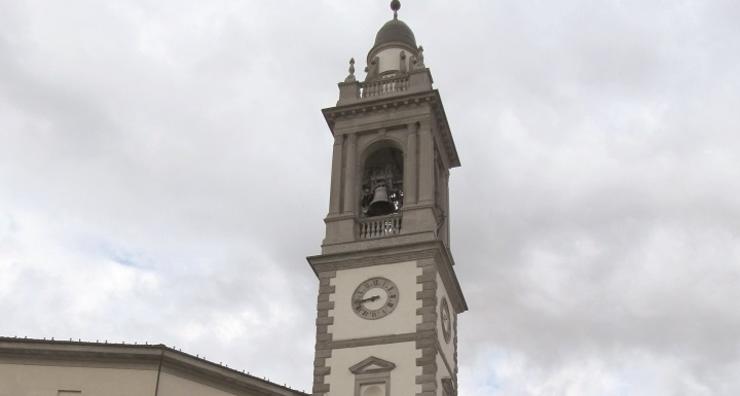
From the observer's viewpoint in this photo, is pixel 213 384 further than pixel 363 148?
No

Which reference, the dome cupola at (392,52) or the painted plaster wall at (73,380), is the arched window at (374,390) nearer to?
the painted plaster wall at (73,380)

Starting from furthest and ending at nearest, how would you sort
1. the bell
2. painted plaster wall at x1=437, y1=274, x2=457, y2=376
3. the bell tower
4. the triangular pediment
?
1. the bell
2. painted plaster wall at x1=437, y1=274, x2=457, y2=376
3. the bell tower
4. the triangular pediment

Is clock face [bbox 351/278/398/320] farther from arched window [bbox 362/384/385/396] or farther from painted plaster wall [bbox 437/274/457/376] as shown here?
arched window [bbox 362/384/385/396]

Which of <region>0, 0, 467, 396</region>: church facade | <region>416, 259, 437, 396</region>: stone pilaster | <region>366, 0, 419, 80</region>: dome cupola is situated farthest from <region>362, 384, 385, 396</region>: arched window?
<region>366, 0, 419, 80</region>: dome cupola

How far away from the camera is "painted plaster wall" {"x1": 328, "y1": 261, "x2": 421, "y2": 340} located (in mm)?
30656

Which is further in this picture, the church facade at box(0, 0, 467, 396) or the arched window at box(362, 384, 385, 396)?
the arched window at box(362, 384, 385, 396)

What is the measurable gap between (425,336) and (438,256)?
2.81 m

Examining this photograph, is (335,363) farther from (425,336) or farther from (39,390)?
(39,390)

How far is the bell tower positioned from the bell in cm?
4

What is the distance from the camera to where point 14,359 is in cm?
2902

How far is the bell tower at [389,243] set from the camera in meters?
30.1

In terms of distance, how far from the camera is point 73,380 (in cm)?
2895

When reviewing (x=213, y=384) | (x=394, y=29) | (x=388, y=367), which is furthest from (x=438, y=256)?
(x=394, y=29)

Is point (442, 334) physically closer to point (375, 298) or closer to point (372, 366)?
point (375, 298)
